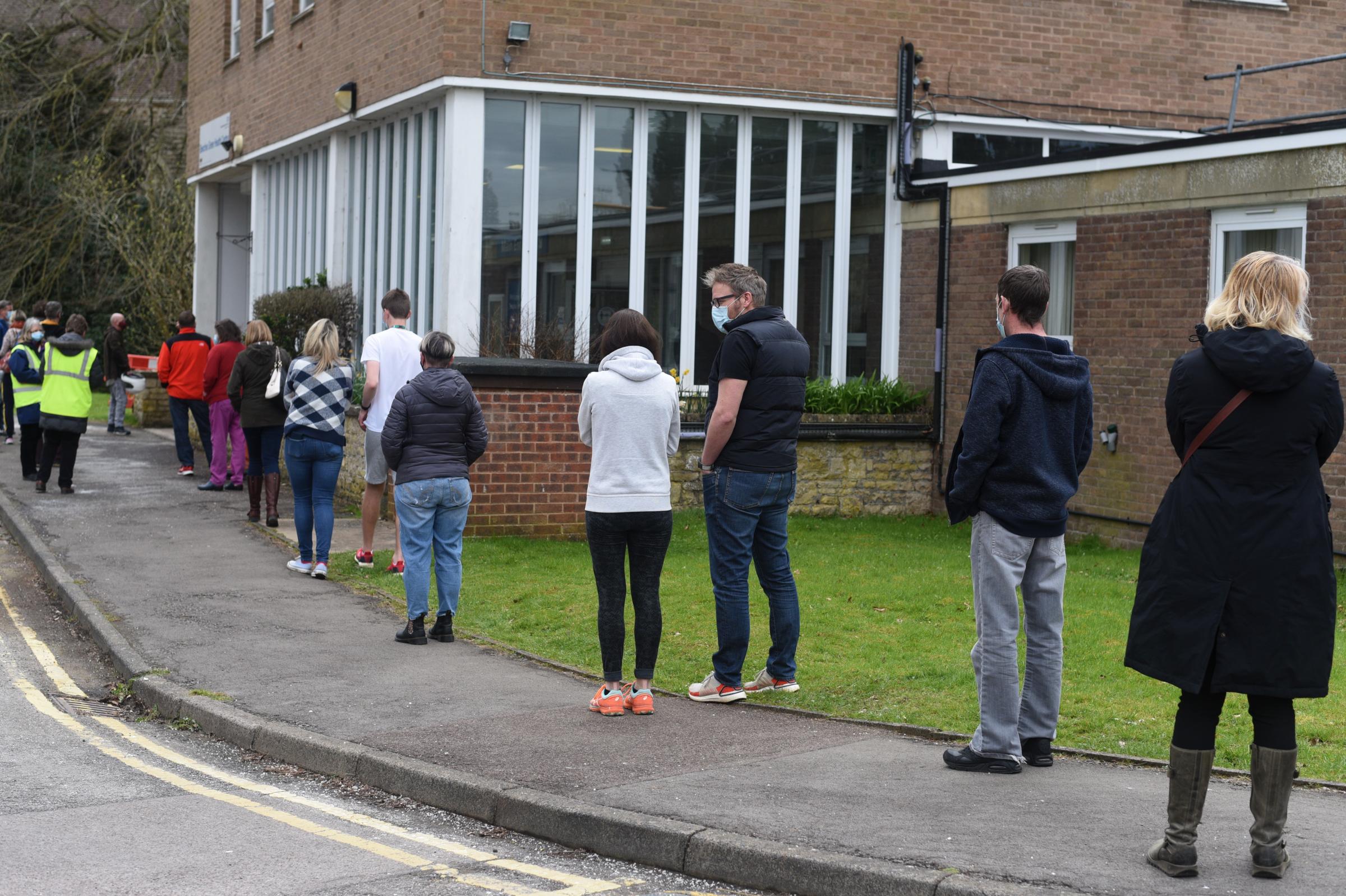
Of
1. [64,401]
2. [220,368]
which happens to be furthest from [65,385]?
[220,368]

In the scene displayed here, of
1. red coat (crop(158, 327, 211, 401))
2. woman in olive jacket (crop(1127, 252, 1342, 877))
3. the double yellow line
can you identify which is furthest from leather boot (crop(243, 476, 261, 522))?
woman in olive jacket (crop(1127, 252, 1342, 877))

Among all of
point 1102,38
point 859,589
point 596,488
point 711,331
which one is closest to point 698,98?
point 711,331

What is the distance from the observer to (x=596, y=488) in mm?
7355

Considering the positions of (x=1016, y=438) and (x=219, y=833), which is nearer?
(x=219, y=833)

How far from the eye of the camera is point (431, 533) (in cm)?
925

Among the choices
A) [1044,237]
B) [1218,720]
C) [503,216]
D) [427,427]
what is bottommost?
[1218,720]

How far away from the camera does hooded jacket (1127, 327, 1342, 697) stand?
4.80 meters

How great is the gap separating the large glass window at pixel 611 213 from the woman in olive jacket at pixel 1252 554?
35.4 feet

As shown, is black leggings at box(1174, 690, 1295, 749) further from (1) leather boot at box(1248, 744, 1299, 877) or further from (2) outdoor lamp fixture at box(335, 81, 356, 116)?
(2) outdoor lamp fixture at box(335, 81, 356, 116)

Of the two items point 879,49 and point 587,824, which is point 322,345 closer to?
point 587,824

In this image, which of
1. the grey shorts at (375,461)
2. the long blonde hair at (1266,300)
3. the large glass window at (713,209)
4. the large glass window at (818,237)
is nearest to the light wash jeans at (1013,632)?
the long blonde hair at (1266,300)

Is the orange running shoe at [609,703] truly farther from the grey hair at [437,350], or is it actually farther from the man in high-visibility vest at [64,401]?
the man in high-visibility vest at [64,401]

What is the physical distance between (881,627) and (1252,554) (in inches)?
192

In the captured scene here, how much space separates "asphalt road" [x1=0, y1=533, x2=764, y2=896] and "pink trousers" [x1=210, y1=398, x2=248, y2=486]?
8.41 metres
